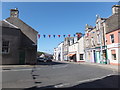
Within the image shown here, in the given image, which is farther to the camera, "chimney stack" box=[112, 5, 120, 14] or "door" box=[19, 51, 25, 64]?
"chimney stack" box=[112, 5, 120, 14]

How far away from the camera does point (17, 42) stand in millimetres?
21547

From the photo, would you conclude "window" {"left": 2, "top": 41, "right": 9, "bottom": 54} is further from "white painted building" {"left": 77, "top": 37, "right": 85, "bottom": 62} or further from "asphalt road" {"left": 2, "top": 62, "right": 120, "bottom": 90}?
"white painted building" {"left": 77, "top": 37, "right": 85, "bottom": 62}

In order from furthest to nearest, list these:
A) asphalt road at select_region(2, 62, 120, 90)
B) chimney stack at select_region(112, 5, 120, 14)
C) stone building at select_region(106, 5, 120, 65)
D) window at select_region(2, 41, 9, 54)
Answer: chimney stack at select_region(112, 5, 120, 14)
stone building at select_region(106, 5, 120, 65)
window at select_region(2, 41, 9, 54)
asphalt road at select_region(2, 62, 120, 90)

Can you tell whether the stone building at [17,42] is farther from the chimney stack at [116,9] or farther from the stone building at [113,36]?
the chimney stack at [116,9]

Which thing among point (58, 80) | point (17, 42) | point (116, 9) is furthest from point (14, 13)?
point (58, 80)

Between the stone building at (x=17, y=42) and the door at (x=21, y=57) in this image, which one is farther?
the door at (x=21, y=57)

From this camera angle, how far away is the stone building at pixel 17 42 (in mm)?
20469

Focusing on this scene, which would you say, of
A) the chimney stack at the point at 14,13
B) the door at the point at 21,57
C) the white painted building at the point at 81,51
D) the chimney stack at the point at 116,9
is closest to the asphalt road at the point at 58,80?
the door at the point at 21,57

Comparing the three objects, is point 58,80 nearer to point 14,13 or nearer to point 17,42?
point 17,42

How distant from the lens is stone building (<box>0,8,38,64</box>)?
20.5m

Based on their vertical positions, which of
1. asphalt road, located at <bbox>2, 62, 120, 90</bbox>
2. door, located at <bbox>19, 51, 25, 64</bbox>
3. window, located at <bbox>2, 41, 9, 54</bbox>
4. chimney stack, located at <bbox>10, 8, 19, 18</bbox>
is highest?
chimney stack, located at <bbox>10, 8, 19, 18</bbox>

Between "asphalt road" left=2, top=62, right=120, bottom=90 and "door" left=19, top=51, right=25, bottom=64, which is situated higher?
"door" left=19, top=51, right=25, bottom=64

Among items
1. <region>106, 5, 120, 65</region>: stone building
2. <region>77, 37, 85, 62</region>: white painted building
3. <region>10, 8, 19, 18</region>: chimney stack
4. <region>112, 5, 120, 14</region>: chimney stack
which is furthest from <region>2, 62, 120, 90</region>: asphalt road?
<region>77, 37, 85, 62</region>: white painted building

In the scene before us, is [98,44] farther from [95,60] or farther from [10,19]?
[10,19]
